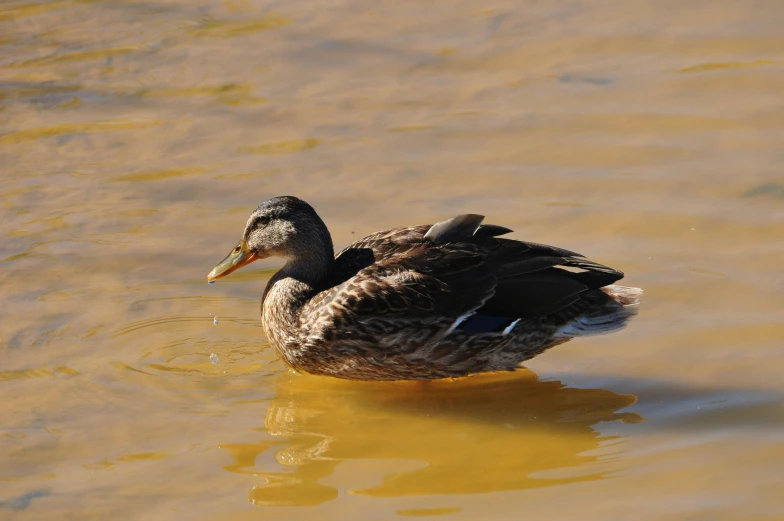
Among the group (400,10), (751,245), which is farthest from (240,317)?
(400,10)

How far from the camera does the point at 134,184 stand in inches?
355

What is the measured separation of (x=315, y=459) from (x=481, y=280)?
148 cm

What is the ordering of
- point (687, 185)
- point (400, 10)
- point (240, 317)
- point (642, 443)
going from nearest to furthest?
1. point (642, 443)
2. point (240, 317)
3. point (687, 185)
4. point (400, 10)

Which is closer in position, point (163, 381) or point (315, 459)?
point (315, 459)

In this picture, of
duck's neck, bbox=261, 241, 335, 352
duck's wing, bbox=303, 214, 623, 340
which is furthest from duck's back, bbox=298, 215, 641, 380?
duck's neck, bbox=261, 241, 335, 352

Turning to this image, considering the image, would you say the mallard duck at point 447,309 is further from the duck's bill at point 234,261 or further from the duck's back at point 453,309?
the duck's bill at point 234,261

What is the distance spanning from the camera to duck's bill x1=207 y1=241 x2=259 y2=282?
24.2 feet

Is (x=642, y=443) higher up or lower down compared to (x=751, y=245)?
lower down

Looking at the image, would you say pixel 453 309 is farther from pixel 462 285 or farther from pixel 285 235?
pixel 285 235

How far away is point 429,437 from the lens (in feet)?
20.8

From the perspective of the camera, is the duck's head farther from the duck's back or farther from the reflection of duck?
the reflection of duck

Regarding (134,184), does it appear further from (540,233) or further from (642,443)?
(642,443)

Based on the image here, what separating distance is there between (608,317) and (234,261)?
233cm

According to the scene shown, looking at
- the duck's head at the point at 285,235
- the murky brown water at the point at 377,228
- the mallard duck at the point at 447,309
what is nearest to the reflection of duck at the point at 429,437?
the murky brown water at the point at 377,228
